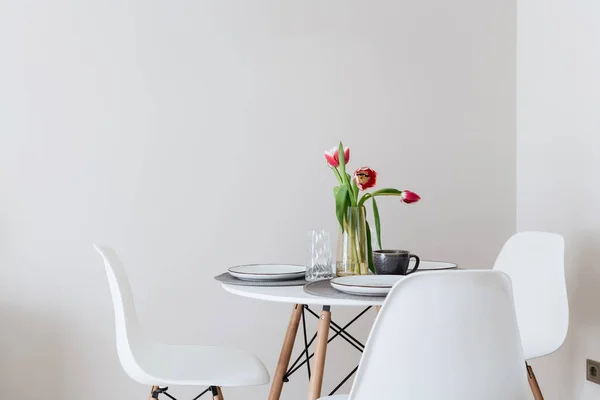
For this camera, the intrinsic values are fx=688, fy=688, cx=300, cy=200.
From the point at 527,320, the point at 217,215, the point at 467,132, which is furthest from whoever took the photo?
the point at 467,132

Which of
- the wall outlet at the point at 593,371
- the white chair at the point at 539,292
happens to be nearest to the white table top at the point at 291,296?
the white chair at the point at 539,292

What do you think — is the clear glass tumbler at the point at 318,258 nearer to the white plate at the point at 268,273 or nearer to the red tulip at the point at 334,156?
the white plate at the point at 268,273

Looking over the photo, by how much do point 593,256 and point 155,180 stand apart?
1.80m

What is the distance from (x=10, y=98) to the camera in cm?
271

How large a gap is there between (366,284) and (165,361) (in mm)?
707

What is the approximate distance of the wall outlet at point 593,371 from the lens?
2.71 metres

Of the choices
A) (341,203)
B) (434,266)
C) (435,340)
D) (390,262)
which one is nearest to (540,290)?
(434,266)

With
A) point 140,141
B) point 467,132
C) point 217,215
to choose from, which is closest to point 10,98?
point 140,141

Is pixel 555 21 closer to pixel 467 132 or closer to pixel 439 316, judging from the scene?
pixel 467 132

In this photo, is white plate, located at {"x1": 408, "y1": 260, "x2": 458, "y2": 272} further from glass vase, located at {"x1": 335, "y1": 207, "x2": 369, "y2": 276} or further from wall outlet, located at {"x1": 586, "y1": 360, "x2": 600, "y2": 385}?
wall outlet, located at {"x1": 586, "y1": 360, "x2": 600, "y2": 385}

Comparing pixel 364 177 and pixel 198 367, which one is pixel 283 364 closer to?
pixel 198 367

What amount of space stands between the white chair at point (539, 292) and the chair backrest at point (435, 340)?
2.98 ft

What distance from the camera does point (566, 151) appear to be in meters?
2.92

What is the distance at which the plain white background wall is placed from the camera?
2734 mm
